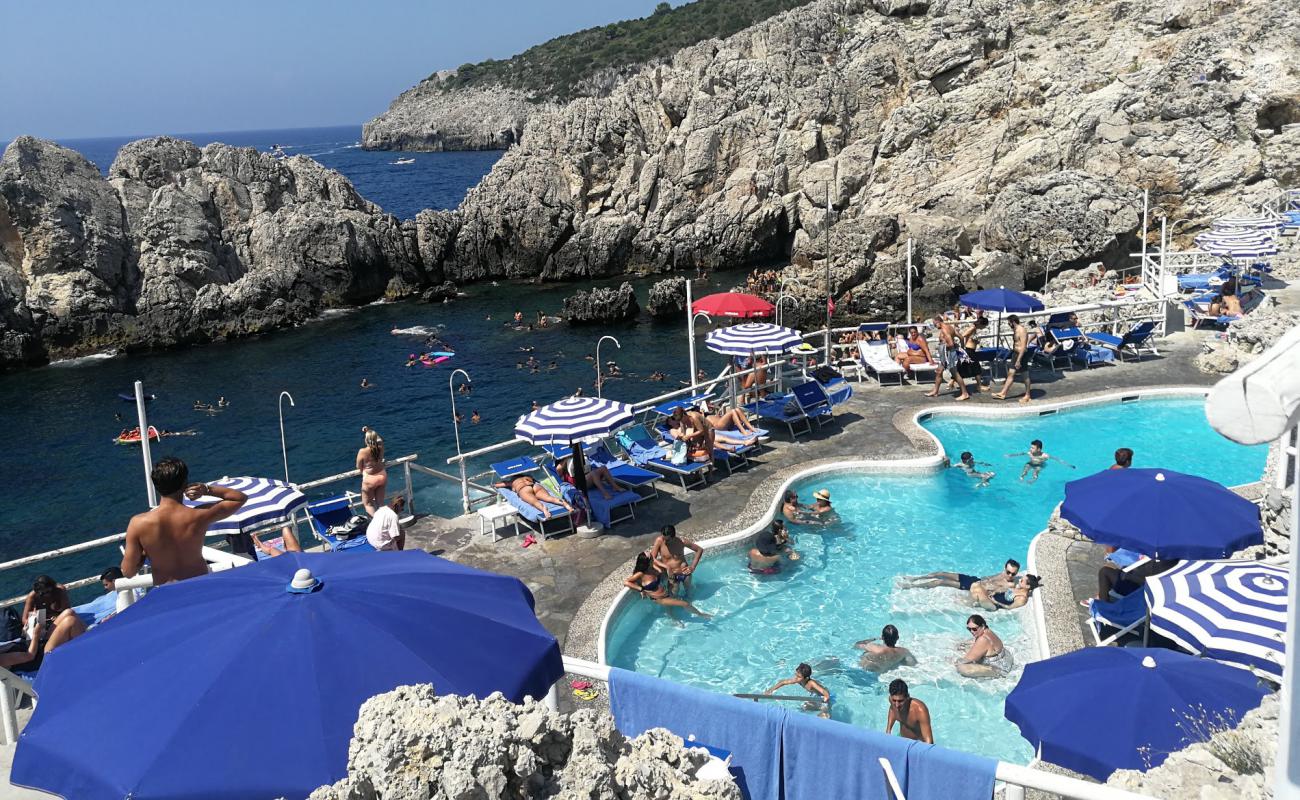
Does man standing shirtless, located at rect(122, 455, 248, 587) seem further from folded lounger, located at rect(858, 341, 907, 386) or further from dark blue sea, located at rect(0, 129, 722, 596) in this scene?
folded lounger, located at rect(858, 341, 907, 386)

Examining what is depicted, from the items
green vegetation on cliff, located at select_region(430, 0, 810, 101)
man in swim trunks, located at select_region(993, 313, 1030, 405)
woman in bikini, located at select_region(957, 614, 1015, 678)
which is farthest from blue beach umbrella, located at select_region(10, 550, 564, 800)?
green vegetation on cliff, located at select_region(430, 0, 810, 101)

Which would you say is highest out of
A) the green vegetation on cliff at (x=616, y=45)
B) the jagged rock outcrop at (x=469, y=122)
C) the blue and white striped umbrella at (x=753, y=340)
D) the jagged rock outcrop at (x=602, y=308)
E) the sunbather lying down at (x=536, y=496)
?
the green vegetation on cliff at (x=616, y=45)

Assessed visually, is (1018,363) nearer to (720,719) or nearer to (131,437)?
(720,719)

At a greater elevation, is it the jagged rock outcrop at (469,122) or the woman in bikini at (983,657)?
the jagged rock outcrop at (469,122)

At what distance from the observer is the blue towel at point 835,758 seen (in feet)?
15.6

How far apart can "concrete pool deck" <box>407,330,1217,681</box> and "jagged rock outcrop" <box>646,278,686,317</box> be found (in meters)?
23.9

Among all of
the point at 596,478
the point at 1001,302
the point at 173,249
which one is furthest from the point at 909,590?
the point at 173,249

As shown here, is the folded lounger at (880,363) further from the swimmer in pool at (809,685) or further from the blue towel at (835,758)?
the blue towel at (835,758)

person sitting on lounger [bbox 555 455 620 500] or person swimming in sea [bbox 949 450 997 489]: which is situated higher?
person sitting on lounger [bbox 555 455 620 500]

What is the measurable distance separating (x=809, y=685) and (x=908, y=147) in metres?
45.4

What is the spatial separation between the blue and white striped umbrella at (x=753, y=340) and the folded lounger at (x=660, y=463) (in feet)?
7.40

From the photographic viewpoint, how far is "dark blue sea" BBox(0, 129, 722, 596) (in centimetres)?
2441

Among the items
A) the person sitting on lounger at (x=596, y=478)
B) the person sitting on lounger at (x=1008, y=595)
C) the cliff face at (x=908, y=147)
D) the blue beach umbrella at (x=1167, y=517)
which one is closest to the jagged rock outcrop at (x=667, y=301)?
the cliff face at (x=908, y=147)

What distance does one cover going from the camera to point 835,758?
492cm
